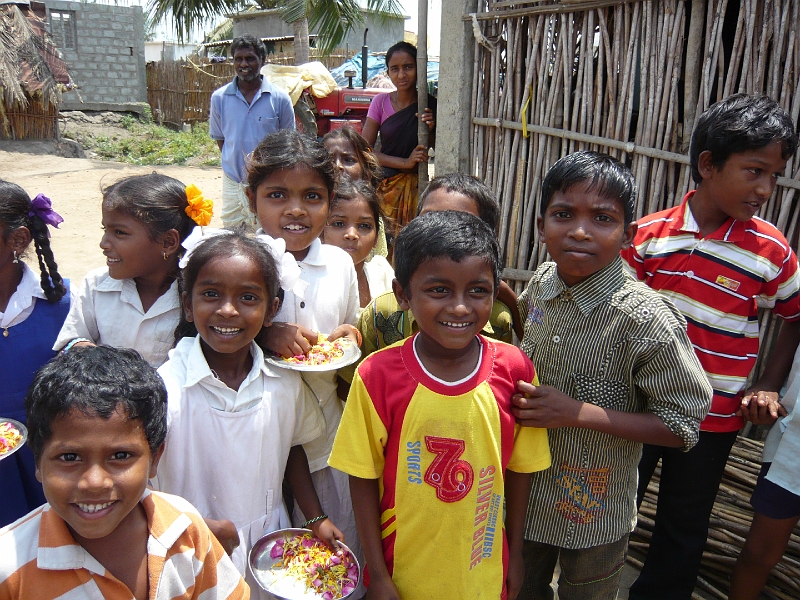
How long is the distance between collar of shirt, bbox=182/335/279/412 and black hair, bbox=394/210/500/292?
54cm

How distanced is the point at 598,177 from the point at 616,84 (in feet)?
7.00

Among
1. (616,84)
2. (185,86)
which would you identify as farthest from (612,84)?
(185,86)

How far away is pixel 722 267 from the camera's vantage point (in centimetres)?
217

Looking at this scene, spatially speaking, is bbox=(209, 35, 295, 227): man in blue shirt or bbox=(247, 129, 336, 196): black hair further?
bbox=(209, 35, 295, 227): man in blue shirt

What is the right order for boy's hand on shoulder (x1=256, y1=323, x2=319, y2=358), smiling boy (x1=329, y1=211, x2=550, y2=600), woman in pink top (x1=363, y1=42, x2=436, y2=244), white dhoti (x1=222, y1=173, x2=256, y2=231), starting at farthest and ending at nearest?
white dhoti (x1=222, y1=173, x2=256, y2=231)
woman in pink top (x1=363, y1=42, x2=436, y2=244)
boy's hand on shoulder (x1=256, y1=323, x2=319, y2=358)
smiling boy (x1=329, y1=211, x2=550, y2=600)

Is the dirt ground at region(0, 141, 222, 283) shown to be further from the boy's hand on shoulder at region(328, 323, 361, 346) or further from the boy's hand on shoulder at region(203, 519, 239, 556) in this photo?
the boy's hand on shoulder at region(203, 519, 239, 556)

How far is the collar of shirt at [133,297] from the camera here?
214cm

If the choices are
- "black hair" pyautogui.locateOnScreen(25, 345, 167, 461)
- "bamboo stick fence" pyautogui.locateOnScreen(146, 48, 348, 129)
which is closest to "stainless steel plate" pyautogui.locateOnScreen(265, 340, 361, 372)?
"black hair" pyautogui.locateOnScreen(25, 345, 167, 461)

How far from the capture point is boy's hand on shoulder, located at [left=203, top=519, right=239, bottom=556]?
→ 168cm

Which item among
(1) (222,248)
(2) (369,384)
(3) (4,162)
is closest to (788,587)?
(2) (369,384)

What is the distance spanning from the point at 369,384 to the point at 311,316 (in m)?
0.71

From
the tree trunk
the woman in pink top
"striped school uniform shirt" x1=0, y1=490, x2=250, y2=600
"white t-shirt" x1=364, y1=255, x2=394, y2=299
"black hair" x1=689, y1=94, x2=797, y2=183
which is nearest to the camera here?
"striped school uniform shirt" x1=0, y1=490, x2=250, y2=600

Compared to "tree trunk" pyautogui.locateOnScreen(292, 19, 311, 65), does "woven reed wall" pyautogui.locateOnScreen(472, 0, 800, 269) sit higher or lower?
lower

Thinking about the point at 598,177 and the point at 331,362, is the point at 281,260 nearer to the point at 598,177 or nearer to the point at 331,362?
the point at 331,362
